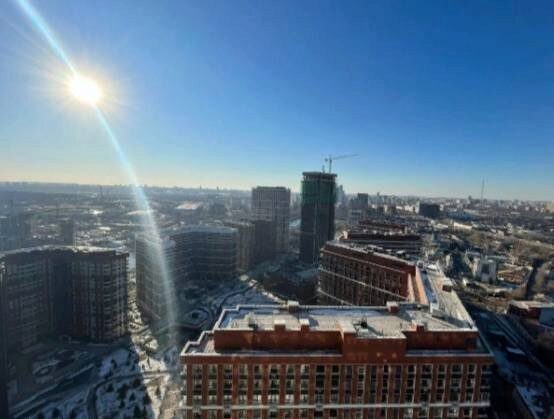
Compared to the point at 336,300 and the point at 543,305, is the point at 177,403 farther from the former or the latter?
the point at 543,305

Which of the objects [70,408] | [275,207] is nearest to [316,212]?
[275,207]

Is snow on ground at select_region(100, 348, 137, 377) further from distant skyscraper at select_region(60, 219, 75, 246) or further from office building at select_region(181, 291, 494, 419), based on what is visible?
distant skyscraper at select_region(60, 219, 75, 246)

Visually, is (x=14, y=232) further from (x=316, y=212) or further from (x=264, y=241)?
(x=316, y=212)

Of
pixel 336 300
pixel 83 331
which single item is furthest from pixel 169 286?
pixel 336 300

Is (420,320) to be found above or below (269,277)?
above

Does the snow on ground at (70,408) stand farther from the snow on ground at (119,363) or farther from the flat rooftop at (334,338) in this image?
the flat rooftop at (334,338)

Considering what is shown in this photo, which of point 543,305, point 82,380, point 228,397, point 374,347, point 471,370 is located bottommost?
point 82,380
